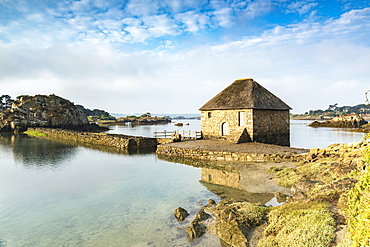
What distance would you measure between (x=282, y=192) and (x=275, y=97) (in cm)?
1772

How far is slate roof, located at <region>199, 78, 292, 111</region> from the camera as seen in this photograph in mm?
24531

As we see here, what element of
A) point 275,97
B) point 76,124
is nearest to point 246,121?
point 275,97

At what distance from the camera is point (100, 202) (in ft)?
39.5

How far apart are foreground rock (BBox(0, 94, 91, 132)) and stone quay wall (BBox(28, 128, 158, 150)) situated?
16958 mm

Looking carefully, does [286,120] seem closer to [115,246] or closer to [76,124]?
[115,246]

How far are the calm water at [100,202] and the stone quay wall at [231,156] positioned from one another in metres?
2.95

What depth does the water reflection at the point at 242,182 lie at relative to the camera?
38.1ft

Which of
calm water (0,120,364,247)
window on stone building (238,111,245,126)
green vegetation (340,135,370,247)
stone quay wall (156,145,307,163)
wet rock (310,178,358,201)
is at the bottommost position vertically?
calm water (0,120,364,247)

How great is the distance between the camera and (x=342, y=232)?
239 inches

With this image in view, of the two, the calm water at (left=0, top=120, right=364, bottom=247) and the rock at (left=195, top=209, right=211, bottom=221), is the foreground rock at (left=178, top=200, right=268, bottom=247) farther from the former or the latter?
the calm water at (left=0, top=120, right=364, bottom=247)

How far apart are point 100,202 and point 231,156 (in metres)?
11.8

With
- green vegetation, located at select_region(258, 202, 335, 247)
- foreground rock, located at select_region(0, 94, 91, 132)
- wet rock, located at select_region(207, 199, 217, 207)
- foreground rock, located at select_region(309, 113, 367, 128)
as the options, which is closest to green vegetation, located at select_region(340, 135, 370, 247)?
green vegetation, located at select_region(258, 202, 335, 247)

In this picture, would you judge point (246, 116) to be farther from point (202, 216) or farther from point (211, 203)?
point (202, 216)

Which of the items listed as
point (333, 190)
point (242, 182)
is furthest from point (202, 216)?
point (242, 182)
